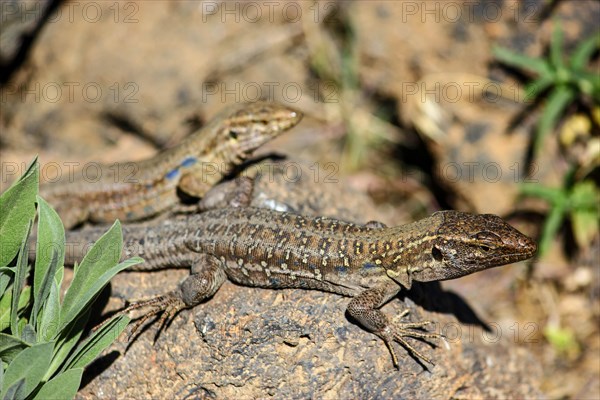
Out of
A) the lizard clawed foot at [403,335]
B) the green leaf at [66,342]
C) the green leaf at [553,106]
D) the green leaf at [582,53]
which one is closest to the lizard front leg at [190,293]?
the green leaf at [66,342]

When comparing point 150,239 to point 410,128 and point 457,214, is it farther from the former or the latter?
point 410,128

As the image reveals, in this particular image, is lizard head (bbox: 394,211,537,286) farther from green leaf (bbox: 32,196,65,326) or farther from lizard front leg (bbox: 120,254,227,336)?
green leaf (bbox: 32,196,65,326)

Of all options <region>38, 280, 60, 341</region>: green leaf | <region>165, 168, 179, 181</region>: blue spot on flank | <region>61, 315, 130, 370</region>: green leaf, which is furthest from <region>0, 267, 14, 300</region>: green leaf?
<region>165, 168, 179, 181</region>: blue spot on flank

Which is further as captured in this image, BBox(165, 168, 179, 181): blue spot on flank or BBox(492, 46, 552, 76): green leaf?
BBox(492, 46, 552, 76): green leaf

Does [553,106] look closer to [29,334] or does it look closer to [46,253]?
[46,253]

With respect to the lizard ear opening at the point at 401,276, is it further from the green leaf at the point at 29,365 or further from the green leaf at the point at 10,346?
the green leaf at the point at 10,346

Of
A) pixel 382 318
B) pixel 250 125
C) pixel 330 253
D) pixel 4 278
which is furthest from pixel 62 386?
pixel 250 125

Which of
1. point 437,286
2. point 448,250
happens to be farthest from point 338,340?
point 437,286
